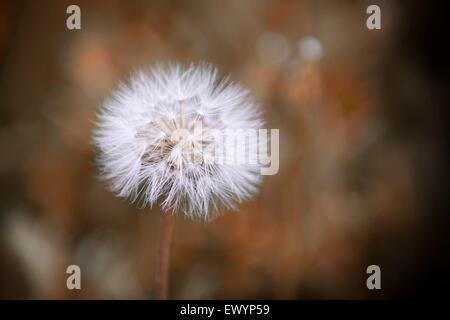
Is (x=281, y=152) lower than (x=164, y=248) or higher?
Answer: higher

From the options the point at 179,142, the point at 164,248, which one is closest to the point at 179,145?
the point at 179,142

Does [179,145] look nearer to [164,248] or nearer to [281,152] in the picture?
[164,248]

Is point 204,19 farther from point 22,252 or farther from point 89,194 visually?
point 22,252

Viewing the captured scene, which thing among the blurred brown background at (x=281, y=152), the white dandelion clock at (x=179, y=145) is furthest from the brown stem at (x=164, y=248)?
the blurred brown background at (x=281, y=152)

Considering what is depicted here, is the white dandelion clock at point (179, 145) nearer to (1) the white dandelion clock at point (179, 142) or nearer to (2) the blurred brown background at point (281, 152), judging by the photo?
(1) the white dandelion clock at point (179, 142)

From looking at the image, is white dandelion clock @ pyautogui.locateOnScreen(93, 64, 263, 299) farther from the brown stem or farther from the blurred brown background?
the blurred brown background

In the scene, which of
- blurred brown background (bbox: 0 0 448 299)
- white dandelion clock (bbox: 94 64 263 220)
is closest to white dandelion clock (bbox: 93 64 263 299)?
white dandelion clock (bbox: 94 64 263 220)
